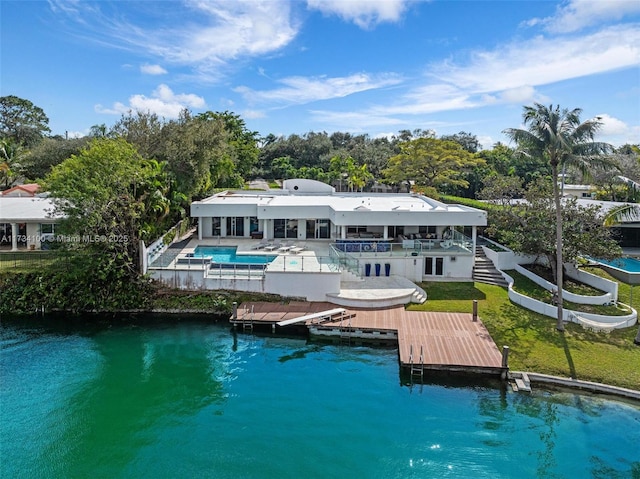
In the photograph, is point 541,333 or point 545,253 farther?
point 545,253

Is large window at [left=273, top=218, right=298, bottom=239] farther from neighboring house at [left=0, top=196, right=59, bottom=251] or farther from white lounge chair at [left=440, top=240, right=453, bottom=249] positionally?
neighboring house at [left=0, top=196, right=59, bottom=251]

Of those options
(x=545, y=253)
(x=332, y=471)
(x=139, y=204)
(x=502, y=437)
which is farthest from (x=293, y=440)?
(x=545, y=253)

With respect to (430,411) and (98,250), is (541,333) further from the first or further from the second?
(98,250)

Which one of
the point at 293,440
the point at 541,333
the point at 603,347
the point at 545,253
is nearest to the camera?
the point at 293,440

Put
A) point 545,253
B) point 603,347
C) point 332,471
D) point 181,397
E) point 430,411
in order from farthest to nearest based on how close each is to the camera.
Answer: point 545,253 → point 603,347 → point 181,397 → point 430,411 → point 332,471

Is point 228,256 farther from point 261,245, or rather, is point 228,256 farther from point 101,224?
point 101,224

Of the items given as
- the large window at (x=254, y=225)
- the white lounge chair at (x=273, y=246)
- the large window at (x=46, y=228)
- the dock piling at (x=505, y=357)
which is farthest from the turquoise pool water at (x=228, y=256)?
the dock piling at (x=505, y=357)

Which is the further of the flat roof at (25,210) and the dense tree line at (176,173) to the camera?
the flat roof at (25,210)

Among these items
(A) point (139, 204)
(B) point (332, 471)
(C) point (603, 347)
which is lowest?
(B) point (332, 471)

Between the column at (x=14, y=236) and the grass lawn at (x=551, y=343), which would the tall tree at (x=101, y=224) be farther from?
the grass lawn at (x=551, y=343)
